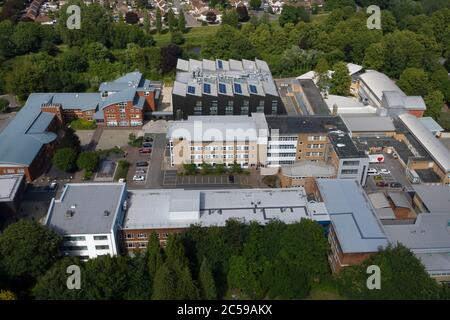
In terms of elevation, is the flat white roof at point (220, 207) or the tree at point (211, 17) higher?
the flat white roof at point (220, 207)

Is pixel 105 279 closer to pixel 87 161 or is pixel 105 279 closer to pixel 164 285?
pixel 164 285

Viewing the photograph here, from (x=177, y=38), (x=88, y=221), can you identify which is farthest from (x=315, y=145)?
(x=177, y=38)

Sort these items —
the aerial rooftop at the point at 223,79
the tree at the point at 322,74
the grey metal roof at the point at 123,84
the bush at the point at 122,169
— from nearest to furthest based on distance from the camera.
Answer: the bush at the point at 122,169, the aerial rooftop at the point at 223,79, the grey metal roof at the point at 123,84, the tree at the point at 322,74

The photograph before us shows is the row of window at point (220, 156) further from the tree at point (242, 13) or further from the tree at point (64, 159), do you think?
the tree at point (242, 13)

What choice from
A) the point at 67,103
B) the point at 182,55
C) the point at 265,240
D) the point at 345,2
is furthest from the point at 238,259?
the point at 345,2

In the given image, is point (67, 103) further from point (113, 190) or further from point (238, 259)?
point (238, 259)

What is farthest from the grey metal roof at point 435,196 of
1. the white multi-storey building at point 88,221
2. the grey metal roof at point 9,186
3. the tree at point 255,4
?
the tree at point 255,4

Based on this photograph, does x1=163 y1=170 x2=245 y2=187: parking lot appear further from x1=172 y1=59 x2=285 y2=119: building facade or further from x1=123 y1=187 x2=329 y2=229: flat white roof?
x1=172 y1=59 x2=285 y2=119: building facade
